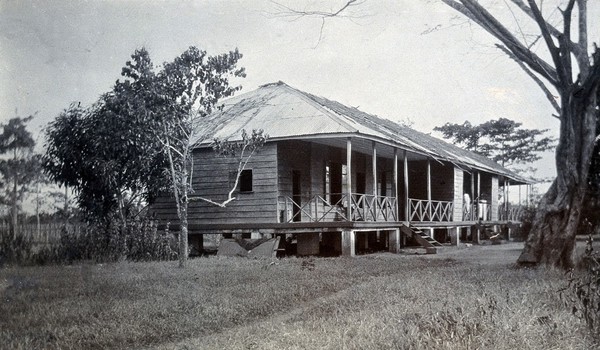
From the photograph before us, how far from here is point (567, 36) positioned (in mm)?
12297

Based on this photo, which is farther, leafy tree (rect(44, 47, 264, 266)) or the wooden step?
the wooden step

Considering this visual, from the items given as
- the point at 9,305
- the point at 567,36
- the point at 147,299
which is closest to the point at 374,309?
the point at 147,299

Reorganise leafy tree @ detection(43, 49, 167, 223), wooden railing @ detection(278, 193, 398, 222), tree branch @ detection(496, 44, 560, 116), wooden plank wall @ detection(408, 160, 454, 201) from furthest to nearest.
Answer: wooden plank wall @ detection(408, 160, 454, 201) < wooden railing @ detection(278, 193, 398, 222) < leafy tree @ detection(43, 49, 167, 223) < tree branch @ detection(496, 44, 560, 116)

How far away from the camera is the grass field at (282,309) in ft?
20.2

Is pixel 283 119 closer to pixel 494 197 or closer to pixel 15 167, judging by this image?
pixel 15 167

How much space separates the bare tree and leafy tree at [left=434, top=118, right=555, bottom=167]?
28.4 meters

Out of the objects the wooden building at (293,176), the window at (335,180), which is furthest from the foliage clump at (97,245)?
the window at (335,180)

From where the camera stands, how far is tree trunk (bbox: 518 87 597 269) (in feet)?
42.9

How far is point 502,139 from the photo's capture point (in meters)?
43.0

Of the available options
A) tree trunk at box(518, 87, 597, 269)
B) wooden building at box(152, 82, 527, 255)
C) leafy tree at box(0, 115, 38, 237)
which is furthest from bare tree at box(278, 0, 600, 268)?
leafy tree at box(0, 115, 38, 237)

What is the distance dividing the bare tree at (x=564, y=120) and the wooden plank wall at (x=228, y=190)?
25.8ft

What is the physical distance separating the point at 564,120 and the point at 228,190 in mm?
10307

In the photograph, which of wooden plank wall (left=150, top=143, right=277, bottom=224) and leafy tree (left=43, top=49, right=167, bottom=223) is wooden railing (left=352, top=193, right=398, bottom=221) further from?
leafy tree (left=43, top=49, right=167, bottom=223)

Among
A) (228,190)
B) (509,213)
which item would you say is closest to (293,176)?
(228,190)
